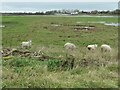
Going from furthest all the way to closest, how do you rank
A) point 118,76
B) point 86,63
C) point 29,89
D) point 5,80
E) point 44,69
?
point 86,63 → point 44,69 → point 118,76 → point 5,80 → point 29,89

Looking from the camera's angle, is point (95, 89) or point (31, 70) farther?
point (31, 70)

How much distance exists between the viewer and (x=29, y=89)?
231 inches

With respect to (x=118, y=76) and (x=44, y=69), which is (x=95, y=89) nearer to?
(x=118, y=76)

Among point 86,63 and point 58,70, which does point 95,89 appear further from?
point 86,63

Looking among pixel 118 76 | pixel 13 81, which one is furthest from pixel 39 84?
pixel 118 76

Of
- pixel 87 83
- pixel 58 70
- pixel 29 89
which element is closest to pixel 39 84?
pixel 29 89

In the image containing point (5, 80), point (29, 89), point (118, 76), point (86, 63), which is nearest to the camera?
point (29, 89)

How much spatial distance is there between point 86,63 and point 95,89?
2.28 metres

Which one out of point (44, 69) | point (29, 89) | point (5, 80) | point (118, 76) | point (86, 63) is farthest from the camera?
point (86, 63)

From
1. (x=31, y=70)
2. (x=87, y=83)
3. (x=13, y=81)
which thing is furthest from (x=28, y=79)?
(x=87, y=83)

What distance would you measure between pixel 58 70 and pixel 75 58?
0.97m

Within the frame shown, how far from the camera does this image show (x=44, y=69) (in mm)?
7211

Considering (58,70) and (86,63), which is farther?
(86,63)

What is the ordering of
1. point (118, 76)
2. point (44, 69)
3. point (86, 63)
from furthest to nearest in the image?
point (86, 63) → point (44, 69) → point (118, 76)
